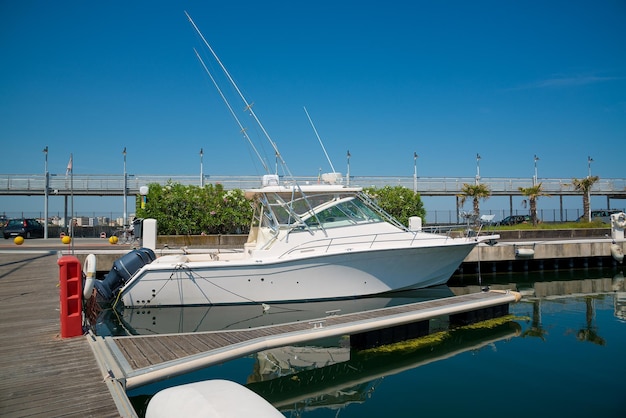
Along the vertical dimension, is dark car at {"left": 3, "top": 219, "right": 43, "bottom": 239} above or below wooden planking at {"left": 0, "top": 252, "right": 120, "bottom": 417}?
above

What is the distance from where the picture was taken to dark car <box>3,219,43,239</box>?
28.3m

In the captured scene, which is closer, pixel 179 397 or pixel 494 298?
pixel 179 397

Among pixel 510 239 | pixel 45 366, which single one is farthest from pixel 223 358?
pixel 510 239

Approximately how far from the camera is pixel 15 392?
4.52m

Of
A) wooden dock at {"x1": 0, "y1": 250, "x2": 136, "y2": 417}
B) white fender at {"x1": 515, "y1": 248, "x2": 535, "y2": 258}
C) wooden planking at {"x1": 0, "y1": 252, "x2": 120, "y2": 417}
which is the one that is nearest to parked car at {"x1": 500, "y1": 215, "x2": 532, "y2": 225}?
white fender at {"x1": 515, "y1": 248, "x2": 535, "y2": 258}

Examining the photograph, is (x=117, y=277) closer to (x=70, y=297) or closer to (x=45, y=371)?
(x=70, y=297)

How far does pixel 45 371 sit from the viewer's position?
5.05 m

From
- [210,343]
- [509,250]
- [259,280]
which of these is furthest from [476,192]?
[210,343]

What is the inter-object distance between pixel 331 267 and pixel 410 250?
235 cm

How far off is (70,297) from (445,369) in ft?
19.8

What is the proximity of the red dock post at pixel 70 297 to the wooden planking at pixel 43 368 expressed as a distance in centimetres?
15

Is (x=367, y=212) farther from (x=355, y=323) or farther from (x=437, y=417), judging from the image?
(x=437, y=417)

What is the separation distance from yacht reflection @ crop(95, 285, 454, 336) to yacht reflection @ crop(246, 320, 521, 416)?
1974 mm

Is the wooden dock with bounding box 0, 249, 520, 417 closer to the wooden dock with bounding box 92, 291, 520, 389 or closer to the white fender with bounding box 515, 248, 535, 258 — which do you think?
the wooden dock with bounding box 92, 291, 520, 389
